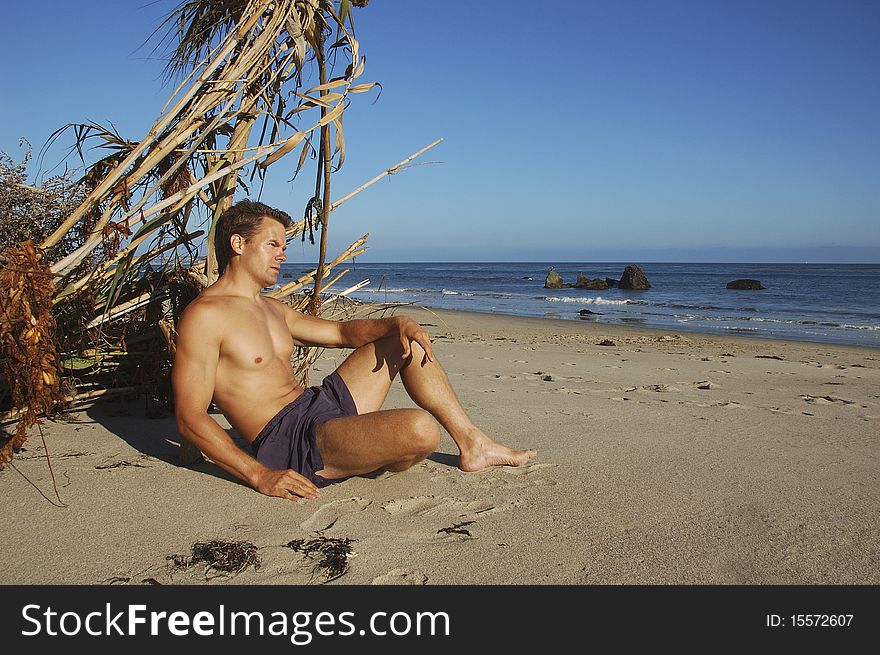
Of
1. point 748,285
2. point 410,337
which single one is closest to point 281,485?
point 410,337

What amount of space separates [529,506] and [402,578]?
80cm

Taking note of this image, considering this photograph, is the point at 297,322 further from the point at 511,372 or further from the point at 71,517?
the point at 511,372

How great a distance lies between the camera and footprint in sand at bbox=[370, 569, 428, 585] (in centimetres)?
205

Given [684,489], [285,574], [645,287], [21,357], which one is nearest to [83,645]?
[285,574]

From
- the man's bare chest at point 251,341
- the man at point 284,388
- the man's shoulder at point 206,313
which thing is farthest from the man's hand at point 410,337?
the man's shoulder at point 206,313

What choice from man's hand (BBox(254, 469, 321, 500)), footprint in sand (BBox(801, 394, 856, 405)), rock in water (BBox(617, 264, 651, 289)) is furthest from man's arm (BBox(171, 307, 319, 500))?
rock in water (BBox(617, 264, 651, 289))

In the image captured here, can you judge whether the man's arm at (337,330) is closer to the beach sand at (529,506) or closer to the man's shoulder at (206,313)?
the man's shoulder at (206,313)

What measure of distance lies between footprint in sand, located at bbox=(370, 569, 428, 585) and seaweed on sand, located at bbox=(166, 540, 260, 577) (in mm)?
404

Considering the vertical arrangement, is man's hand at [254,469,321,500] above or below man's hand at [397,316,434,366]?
below

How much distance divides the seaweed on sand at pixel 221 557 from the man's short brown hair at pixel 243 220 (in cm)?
122

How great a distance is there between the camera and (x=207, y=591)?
197 cm

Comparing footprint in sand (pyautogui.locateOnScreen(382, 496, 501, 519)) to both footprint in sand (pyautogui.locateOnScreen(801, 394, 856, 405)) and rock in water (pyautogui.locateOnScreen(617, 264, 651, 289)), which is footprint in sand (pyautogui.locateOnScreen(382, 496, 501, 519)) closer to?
footprint in sand (pyautogui.locateOnScreen(801, 394, 856, 405))

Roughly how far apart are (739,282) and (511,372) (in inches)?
1030

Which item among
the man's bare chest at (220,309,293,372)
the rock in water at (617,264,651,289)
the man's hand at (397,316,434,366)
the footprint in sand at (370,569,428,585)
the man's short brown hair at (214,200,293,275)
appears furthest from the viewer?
the rock in water at (617,264,651,289)
